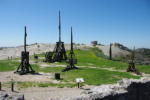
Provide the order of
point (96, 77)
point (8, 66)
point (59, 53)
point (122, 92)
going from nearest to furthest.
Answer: point (122, 92) < point (96, 77) < point (8, 66) < point (59, 53)

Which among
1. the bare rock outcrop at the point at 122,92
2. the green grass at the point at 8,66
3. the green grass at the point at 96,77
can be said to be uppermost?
the bare rock outcrop at the point at 122,92

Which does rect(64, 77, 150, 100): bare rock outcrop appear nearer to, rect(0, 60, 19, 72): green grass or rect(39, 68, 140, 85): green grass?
rect(39, 68, 140, 85): green grass

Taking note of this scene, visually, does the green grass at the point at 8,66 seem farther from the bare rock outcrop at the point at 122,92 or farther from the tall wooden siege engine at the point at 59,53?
the bare rock outcrop at the point at 122,92

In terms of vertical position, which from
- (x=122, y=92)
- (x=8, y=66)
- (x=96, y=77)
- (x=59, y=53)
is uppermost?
(x=59, y=53)

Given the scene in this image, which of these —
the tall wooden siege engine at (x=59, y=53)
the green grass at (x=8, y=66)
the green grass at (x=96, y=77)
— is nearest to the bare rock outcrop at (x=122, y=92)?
the green grass at (x=96, y=77)

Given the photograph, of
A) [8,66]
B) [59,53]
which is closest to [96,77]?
[8,66]

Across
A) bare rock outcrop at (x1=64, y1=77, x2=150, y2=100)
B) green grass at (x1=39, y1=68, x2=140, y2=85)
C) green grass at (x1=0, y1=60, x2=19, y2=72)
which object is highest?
bare rock outcrop at (x1=64, y1=77, x2=150, y2=100)

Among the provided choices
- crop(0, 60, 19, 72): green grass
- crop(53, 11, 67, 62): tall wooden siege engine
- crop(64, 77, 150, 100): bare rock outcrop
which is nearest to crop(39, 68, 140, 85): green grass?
crop(64, 77, 150, 100): bare rock outcrop

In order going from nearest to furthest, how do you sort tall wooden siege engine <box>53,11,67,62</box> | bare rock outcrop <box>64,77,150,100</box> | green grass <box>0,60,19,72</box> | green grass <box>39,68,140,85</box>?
bare rock outcrop <box>64,77,150,100</box>
green grass <box>39,68,140,85</box>
green grass <box>0,60,19,72</box>
tall wooden siege engine <box>53,11,67,62</box>

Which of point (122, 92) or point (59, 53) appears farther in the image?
point (59, 53)

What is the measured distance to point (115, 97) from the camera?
6.66 metres

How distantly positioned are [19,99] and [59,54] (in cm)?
2884

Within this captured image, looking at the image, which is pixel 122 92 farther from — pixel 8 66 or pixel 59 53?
pixel 59 53

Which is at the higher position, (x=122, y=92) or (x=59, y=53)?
(x=59, y=53)
